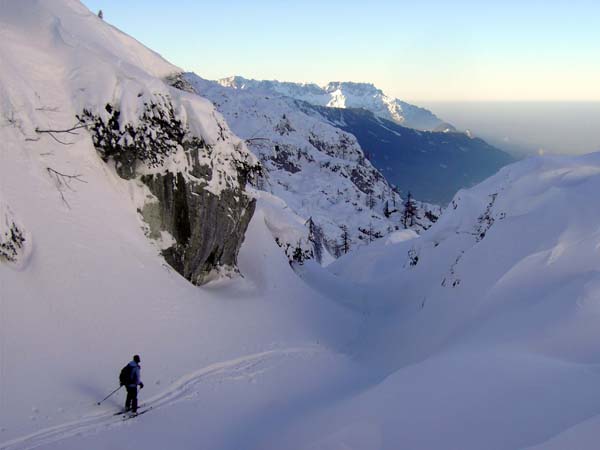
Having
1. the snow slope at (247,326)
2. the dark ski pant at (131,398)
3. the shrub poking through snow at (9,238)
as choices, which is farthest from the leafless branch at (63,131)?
the dark ski pant at (131,398)

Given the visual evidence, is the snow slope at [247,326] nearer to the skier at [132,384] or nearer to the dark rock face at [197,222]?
the skier at [132,384]

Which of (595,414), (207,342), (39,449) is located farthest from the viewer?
(207,342)

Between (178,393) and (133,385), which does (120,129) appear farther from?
(133,385)

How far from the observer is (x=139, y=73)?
1864 centimetres

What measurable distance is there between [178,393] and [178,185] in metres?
8.84

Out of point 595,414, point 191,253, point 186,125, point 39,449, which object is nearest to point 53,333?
point 39,449

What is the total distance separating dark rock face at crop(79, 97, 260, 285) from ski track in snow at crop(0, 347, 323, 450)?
5180 mm

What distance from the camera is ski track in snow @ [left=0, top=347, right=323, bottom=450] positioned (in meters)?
9.20

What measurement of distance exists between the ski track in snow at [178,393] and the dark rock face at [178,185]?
518 cm

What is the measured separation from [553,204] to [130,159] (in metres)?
17.0

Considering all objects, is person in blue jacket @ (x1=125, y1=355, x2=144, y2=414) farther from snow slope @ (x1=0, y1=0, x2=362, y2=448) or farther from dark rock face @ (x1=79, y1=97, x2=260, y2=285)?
dark rock face @ (x1=79, y1=97, x2=260, y2=285)

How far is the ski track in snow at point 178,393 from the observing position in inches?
362

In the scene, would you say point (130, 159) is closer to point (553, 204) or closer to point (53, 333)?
point (53, 333)

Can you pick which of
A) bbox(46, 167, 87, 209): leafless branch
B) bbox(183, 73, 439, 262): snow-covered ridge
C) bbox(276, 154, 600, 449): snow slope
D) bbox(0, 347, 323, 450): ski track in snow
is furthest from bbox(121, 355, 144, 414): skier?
bbox(183, 73, 439, 262): snow-covered ridge
